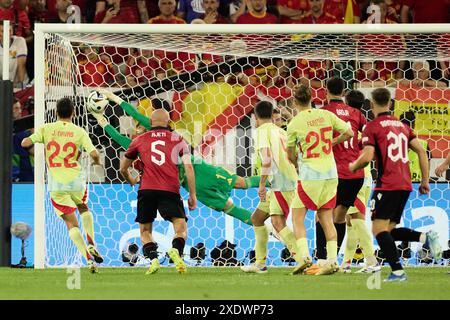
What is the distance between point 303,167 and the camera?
11383 mm

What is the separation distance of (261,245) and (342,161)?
1204 millimetres

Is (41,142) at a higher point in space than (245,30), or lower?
lower

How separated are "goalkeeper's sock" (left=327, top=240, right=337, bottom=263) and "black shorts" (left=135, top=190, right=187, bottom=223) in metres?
1.62

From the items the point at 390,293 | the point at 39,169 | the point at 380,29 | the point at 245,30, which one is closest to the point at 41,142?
the point at 39,169

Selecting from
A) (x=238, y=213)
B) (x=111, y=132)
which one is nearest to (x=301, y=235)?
(x=238, y=213)

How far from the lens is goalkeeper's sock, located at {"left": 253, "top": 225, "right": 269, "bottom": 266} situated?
1221 cm

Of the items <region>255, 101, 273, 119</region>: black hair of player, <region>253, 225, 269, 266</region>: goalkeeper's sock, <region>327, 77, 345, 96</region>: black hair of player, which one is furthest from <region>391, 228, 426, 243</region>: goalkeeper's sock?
<region>255, 101, 273, 119</region>: black hair of player

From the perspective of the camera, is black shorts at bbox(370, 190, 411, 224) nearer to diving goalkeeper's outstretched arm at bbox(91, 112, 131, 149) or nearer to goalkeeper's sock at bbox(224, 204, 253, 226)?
goalkeeper's sock at bbox(224, 204, 253, 226)

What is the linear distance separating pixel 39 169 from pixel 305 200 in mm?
3337

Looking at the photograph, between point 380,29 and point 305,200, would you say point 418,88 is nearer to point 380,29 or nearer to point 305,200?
point 380,29

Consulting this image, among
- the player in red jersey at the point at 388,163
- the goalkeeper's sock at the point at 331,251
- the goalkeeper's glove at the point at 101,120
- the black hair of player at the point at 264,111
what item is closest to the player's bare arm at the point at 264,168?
the black hair of player at the point at 264,111

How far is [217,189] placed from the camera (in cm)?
1352

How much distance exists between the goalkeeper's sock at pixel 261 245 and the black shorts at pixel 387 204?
2.07 metres

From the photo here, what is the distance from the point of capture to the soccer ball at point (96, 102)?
13.3 meters
